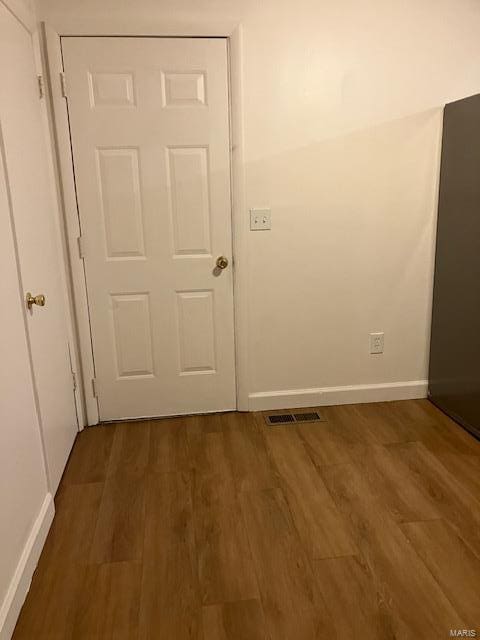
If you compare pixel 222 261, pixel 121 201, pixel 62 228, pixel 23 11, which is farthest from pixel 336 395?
pixel 23 11

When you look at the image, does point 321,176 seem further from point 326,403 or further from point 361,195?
point 326,403

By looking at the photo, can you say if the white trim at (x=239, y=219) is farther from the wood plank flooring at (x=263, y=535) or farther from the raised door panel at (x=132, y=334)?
the raised door panel at (x=132, y=334)

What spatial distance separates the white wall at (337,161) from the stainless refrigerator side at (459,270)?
100 mm

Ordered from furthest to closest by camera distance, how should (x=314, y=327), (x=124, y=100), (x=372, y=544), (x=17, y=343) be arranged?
(x=314, y=327) < (x=124, y=100) < (x=372, y=544) < (x=17, y=343)

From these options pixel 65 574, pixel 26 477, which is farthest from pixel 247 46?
pixel 65 574

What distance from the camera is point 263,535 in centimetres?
206

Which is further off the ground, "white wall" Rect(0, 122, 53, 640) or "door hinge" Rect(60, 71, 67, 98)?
"door hinge" Rect(60, 71, 67, 98)

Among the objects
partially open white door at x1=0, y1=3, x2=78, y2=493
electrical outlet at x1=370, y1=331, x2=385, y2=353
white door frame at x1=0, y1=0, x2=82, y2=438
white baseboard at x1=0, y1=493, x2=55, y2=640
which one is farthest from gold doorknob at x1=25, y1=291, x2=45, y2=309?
electrical outlet at x1=370, y1=331, x2=385, y2=353

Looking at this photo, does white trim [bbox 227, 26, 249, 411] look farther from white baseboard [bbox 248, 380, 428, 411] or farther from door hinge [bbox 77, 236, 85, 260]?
door hinge [bbox 77, 236, 85, 260]

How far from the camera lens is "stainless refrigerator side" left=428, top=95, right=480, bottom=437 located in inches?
105

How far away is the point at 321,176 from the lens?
9.41ft

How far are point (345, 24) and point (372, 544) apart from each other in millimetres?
2465

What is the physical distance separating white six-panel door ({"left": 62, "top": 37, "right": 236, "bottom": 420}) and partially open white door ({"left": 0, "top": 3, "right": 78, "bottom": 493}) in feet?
0.78

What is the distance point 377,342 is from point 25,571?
86.7 inches
